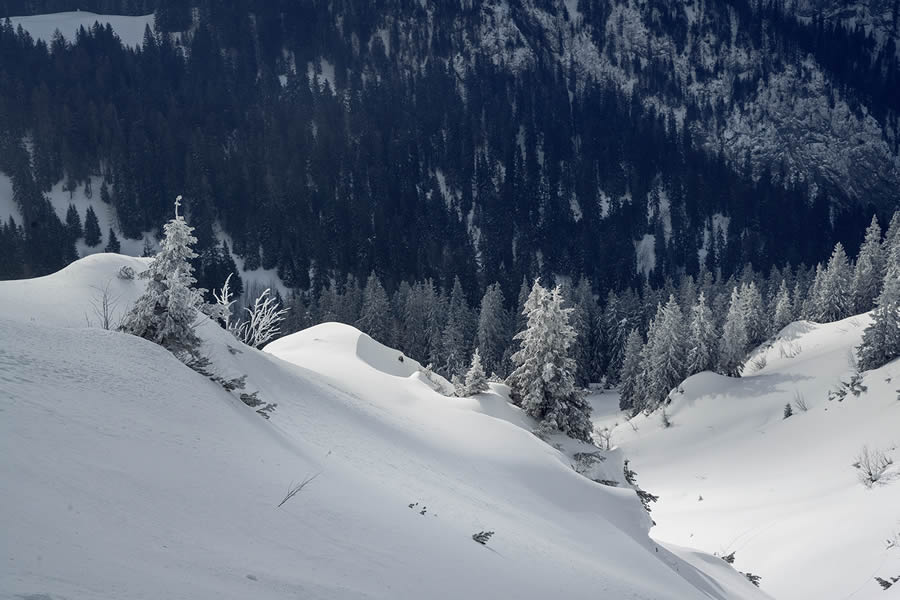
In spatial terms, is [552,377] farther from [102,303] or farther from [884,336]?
[884,336]

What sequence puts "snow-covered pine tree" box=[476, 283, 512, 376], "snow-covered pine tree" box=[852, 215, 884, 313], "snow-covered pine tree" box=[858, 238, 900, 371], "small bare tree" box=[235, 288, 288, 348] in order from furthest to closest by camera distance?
"snow-covered pine tree" box=[476, 283, 512, 376], "snow-covered pine tree" box=[852, 215, 884, 313], "snow-covered pine tree" box=[858, 238, 900, 371], "small bare tree" box=[235, 288, 288, 348]

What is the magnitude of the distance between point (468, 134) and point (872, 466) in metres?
122

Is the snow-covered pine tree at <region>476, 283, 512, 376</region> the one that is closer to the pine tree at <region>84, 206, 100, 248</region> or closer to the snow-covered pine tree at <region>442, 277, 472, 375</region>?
the snow-covered pine tree at <region>442, 277, 472, 375</region>

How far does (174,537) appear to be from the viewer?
4.32 meters

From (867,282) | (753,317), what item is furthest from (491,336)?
(867,282)

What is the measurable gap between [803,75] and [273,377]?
659 feet

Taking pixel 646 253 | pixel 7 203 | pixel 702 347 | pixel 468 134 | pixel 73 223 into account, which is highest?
pixel 468 134

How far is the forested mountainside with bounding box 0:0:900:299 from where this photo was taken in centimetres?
10200

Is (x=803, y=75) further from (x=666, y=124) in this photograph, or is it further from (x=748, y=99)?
(x=666, y=124)

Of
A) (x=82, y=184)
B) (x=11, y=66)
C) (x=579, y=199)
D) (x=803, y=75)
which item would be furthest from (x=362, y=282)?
(x=803, y=75)

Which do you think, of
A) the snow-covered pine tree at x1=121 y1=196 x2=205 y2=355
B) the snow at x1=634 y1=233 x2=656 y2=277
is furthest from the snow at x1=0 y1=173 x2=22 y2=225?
the snow at x1=634 y1=233 x2=656 y2=277

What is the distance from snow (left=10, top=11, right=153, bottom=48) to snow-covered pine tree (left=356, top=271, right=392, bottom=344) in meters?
103

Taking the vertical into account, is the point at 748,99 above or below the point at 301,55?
below

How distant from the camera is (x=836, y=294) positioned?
187ft
